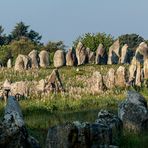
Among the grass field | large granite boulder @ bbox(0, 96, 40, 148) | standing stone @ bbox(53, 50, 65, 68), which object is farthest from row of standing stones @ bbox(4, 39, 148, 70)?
large granite boulder @ bbox(0, 96, 40, 148)

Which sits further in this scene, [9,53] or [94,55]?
[9,53]

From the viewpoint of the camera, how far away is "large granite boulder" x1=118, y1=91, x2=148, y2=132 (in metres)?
13.6

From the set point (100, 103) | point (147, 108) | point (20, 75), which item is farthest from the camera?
point (20, 75)

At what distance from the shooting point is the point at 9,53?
7462 centimetres

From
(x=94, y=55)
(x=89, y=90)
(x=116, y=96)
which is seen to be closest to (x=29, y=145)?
(x=116, y=96)

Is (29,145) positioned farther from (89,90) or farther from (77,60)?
(77,60)

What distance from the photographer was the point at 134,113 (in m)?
14.0

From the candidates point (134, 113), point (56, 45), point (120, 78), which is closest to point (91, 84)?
point (120, 78)

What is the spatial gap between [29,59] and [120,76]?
2264 centimetres

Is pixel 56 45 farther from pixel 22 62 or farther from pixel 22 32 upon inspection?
pixel 22 62

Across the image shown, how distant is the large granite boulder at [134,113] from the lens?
13.6m

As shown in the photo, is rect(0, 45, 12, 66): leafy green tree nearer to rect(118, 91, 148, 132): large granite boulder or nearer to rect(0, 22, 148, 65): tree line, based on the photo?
rect(0, 22, 148, 65): tree line

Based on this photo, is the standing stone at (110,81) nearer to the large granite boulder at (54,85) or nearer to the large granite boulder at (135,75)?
the large granite boulder at (135,75)

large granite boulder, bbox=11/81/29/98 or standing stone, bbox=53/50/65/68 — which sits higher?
standing stone, bbox=53/50/65/68
